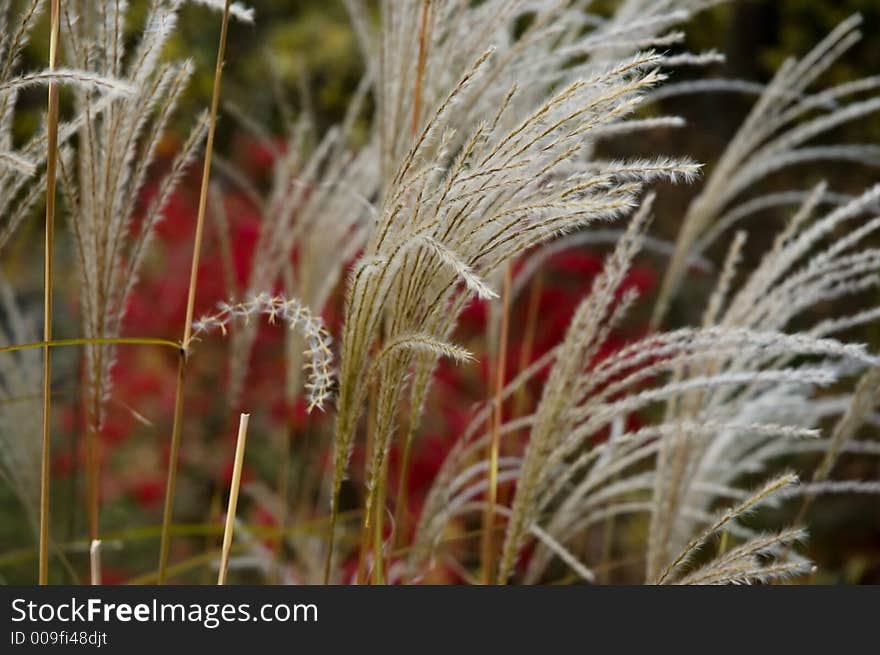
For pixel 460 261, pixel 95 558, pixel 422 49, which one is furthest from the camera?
pixel 422 49

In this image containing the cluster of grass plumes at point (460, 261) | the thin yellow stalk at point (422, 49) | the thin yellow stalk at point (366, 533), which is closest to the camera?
the cluster of grass plumes at point (460, 261)

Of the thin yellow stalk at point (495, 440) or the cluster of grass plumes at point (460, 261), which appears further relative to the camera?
the thin yellow stalk at point (495, 440)

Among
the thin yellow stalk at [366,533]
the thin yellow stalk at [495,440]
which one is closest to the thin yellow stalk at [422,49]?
the thin yellow stalk at [495,440]

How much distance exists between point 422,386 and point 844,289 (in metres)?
0.65

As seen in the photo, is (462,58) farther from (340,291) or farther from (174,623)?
(340,291)

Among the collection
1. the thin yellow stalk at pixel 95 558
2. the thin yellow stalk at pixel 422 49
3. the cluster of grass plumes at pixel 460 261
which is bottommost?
the thin yellow stalk at pixel 95 558

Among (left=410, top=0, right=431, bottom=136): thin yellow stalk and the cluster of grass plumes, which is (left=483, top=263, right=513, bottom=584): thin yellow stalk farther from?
(left=410, top=0, right=431, bottom=136): thin yellow stalk

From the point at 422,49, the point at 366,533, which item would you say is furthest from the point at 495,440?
the point at 422,49

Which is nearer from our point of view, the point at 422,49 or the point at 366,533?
the point at 366,533

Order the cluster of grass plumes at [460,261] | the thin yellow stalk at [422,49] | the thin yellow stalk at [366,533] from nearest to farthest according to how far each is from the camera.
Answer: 1. the cluster of grass plumes at [460,261]
2. the thin yellow stalk at [366,533]
3. the thin yellow stalk at [422,49]

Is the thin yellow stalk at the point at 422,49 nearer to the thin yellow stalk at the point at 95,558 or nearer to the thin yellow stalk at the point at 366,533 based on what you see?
the thin yellow stalk at the point at 366,533

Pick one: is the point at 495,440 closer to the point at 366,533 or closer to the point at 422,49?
the point at 366,533

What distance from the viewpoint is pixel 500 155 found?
2.61 ft

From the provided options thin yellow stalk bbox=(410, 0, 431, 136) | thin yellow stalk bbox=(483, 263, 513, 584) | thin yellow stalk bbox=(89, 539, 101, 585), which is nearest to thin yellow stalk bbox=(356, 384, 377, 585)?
thin yellow stalk bbox=(483, 263, 513, 584)
